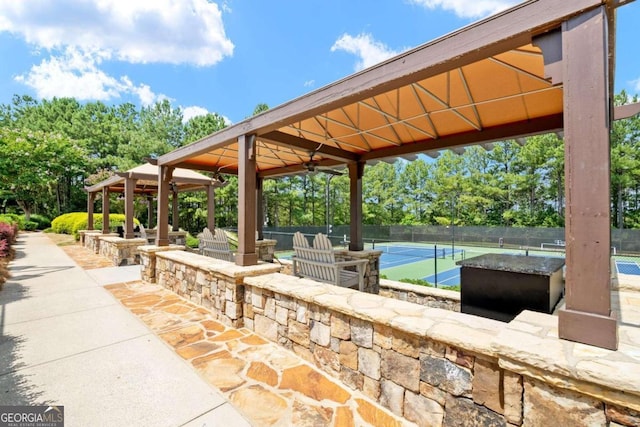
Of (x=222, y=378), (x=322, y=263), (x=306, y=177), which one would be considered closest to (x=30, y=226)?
(x=306, y=177)

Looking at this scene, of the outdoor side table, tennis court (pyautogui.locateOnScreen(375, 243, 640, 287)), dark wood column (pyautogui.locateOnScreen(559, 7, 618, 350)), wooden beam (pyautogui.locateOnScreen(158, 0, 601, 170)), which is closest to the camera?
dark wood column (pyautogui.locateOnScreen(559, 7, 618, 350))

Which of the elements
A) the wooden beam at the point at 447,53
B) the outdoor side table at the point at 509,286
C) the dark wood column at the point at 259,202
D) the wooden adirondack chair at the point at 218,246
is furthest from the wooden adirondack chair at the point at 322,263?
the dark wood column at the point at 259,202

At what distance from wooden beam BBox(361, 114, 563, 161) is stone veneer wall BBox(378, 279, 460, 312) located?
224 centimetres

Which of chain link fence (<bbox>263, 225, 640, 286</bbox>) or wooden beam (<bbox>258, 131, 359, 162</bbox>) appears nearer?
wooden beam (<bbox>258, 131, 359, 162</bbox>)

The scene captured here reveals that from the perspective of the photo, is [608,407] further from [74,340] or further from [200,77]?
[200,77]

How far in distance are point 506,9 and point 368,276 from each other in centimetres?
420

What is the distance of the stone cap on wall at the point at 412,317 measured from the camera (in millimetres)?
1522

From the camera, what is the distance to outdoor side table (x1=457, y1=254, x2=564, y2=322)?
235 centimetres

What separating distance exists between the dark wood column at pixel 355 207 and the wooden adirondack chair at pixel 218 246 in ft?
7.39

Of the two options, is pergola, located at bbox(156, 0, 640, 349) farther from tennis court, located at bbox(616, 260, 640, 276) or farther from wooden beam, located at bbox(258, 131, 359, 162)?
tennis court, located at bbox(616, 260, 640, 276)

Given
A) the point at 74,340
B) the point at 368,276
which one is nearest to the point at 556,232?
the point at 368,276

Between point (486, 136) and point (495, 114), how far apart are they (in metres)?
0.49

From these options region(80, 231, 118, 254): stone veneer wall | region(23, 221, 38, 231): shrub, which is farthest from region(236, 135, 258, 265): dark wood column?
region(23, 221, 38, 231): shrub

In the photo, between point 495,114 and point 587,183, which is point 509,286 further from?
point 495,114
